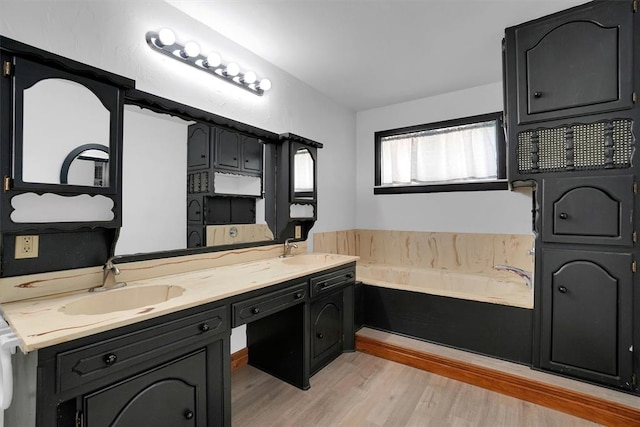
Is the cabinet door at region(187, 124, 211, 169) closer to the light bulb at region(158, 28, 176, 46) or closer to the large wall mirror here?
the large wall mirror

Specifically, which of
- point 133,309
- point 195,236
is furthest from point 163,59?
point 133,309

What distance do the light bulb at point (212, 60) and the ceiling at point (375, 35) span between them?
0.23 metres

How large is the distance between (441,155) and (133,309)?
124 inches

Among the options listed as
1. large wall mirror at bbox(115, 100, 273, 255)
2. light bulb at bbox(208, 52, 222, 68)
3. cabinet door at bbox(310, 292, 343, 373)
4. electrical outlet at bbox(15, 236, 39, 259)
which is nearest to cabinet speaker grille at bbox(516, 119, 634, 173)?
cabinet door at bbox(310, 292, 343, 373)

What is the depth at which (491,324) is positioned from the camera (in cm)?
223

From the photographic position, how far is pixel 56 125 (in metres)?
1.33

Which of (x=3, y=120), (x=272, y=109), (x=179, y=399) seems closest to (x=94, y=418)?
(x=179, y=399)

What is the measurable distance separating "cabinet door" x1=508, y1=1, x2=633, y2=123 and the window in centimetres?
101

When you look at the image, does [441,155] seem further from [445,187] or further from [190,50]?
[190,50]

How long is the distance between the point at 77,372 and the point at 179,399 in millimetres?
453

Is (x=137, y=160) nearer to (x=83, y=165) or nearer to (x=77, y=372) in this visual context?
(x=83, y=165)

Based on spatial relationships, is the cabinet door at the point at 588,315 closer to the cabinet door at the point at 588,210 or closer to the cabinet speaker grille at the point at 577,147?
the cabinet door at the point at 588,210

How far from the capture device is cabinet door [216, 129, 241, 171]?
2113mm

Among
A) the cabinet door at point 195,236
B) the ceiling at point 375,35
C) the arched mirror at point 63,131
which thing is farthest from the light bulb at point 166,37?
the cabinet door at point 195,236
